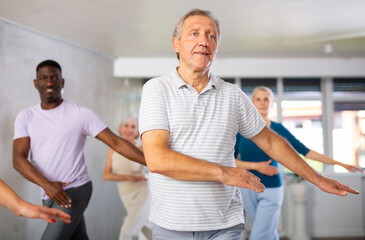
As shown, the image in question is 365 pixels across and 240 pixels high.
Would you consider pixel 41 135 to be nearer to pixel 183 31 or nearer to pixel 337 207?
pixel 183 31

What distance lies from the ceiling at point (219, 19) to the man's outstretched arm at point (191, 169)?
2388mm

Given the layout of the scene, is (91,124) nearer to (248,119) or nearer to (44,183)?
(44,183)

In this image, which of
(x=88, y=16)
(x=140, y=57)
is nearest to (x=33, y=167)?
(x=88, y=16)

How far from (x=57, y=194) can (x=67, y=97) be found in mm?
2913

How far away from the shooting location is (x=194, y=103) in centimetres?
149

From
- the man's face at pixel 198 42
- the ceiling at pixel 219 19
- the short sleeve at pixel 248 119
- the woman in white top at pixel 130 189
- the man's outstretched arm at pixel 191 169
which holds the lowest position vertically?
the woman in white top at pixel 130 189

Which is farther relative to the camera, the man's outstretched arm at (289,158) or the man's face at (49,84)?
the man's face at (49,84)

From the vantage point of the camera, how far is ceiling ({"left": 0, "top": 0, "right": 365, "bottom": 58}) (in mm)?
3615

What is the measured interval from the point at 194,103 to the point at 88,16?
9.16 ft

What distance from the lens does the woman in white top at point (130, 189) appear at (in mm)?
4699

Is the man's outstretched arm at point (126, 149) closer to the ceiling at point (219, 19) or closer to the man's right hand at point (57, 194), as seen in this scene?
the man's right hand at point (57, 194)

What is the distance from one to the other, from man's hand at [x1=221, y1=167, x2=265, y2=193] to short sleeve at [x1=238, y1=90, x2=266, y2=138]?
0.31m

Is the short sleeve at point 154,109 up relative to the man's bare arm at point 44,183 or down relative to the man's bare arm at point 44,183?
up

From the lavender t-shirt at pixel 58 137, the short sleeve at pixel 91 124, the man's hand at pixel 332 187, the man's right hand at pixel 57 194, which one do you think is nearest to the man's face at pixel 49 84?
the lavender t-shirt at pixel 58 137
